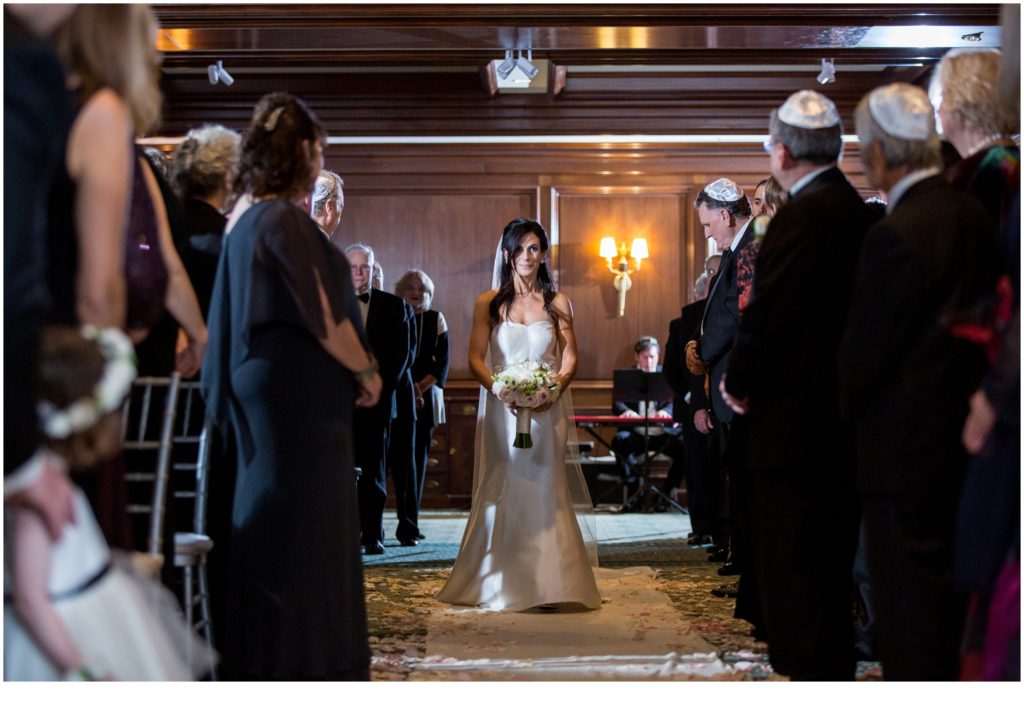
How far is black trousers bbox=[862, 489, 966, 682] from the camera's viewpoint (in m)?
2.86

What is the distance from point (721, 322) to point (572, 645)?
1.52 metres

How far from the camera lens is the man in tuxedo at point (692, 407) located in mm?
7596

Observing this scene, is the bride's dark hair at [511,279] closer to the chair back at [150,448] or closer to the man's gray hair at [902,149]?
the chair back at [150,448]

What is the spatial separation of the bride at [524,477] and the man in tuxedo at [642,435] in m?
4.13

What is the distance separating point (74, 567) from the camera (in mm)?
2344

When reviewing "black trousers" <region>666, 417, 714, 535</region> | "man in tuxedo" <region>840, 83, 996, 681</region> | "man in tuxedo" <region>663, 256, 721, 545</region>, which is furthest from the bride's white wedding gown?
"man in tuxedo" <region>840, 83, 996, 681</region>

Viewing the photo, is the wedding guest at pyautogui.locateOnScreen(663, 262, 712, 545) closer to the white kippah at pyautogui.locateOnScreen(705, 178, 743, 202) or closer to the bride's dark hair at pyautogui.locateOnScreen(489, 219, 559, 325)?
the white kippah at pyautogui.locateOnScreen(705, 178, 743, 202)

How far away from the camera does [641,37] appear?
6656 millimetres

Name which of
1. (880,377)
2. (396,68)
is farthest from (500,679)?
(396,68)

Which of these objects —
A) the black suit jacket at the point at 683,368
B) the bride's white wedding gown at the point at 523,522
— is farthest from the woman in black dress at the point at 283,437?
the black suit jacket at the point at 683,368

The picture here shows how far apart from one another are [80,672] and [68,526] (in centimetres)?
29

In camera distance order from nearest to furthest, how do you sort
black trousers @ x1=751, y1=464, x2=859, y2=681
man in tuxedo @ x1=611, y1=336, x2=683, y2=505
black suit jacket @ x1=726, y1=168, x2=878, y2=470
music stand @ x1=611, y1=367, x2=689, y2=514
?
black suit jacket @ x1=726, y1=168, x2=878, y2=470
black trousers @ x1=751, y1=464, x2=859, y2=681
music stand @ x1=611, y1=367, x2=689, y2=514
man in tuxedo @ x1=611, y1=336, x2=683, y2=505

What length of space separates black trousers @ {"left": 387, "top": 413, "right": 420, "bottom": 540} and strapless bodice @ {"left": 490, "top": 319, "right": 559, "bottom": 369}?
2212 millimetres

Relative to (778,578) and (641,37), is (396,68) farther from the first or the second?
(778,578)
